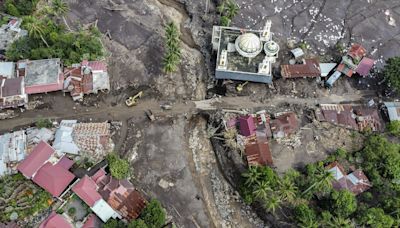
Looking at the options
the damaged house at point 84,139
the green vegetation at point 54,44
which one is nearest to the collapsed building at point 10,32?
the green vegetation at point 54,44

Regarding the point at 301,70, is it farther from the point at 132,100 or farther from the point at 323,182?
the point at 132,100

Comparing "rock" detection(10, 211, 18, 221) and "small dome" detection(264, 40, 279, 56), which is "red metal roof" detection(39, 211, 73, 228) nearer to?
"rock" detection(10, 211, 18, 221)

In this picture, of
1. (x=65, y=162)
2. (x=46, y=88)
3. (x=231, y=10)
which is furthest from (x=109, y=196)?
(x=231, y=10)

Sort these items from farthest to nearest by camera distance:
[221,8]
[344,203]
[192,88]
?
1. [221,8]
2. [192,88]
3. [344,203]

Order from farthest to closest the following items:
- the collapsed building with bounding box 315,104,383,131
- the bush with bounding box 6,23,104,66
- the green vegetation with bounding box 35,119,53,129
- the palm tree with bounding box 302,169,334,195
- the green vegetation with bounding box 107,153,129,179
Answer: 1. the bush with bounding box 6,23,104,66
2. the collapsed building with bounding box 315,104,383,131
3. the green vegetation with bounding box 35,119,53,129
4. the green vegetation with bounding box 107,153,129,179
5. the palm tree with bounding box 302,169,334,195

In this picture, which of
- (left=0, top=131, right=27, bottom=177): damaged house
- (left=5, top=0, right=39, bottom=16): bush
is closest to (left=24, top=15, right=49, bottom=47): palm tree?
(left=5, top=0, right=39, bottom=16): bush
